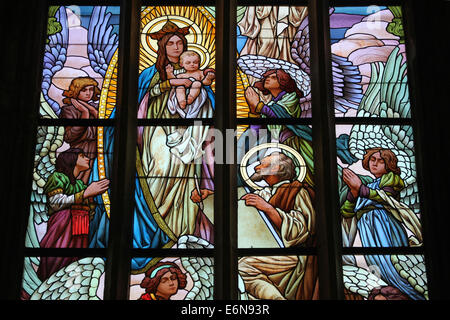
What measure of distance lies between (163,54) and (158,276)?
1.81m

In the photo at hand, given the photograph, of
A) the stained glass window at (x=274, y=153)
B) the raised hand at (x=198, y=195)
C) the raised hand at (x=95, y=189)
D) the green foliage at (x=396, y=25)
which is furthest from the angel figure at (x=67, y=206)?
the green foliage at (x=396, y=25)

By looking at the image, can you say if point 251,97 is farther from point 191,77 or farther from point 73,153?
point 73,153

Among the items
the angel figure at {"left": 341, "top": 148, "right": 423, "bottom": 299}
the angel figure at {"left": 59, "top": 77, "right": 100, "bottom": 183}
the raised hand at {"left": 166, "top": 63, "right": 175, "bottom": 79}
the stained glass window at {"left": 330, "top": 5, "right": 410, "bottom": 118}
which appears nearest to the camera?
the angel figure at {"left": 341, "top": 148, "right": 423, "bottom": 299}

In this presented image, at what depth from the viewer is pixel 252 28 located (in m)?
6.40

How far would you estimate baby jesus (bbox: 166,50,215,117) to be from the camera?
620cm

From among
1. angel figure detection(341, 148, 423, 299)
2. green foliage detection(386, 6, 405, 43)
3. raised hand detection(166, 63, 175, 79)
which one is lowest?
angel figure detection(341, 148, 423, 299)

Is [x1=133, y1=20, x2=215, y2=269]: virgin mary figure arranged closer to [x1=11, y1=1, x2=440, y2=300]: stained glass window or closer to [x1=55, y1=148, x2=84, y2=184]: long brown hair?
[x1=11, y1=1, x2=440, y2=300]: stained glass window

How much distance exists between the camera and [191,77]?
625cm

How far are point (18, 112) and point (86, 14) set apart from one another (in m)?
1.14

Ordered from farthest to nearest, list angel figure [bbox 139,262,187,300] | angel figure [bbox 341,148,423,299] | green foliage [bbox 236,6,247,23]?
green foliage [bbox 236,6,247,23]
angel figure [bbox 341,148,423,299]
angel figure [bbox 139,262,187,300]

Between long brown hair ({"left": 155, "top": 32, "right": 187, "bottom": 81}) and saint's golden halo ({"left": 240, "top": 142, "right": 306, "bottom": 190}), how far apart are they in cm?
95

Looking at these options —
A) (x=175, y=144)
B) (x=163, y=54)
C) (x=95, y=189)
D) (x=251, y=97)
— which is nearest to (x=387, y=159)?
(x=251, y=97)

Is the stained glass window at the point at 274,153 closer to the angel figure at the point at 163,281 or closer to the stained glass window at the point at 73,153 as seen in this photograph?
the angel figure at the point at 163,281

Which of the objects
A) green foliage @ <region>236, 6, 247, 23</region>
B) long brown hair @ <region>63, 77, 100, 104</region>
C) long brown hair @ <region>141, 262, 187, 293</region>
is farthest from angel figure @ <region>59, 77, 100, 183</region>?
green foliage @ <region>236, 6, 247, 23</region>
